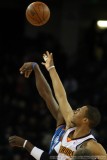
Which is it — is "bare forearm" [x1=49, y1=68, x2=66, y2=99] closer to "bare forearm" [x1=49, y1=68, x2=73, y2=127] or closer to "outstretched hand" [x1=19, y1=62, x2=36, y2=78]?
"bare forearm" [x1=49, y1=68, x2=73, y2=127]

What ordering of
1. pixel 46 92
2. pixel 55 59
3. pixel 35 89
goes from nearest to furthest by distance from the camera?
pixel 46 92 < pixel 35 89 < pixel 55 59

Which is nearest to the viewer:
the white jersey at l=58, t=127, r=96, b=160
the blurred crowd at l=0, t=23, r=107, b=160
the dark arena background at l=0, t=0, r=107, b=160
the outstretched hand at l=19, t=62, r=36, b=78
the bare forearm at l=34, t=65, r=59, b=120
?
the white jersey at l=58, t=127, r=96, b=160

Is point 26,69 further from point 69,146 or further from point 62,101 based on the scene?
point 69,146

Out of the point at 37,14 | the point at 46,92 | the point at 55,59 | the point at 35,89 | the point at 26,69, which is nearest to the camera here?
the point at 26,69

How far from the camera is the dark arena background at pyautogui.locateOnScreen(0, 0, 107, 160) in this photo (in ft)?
37.7

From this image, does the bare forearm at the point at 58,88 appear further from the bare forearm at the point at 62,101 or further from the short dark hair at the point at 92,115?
the short dark hair at the point at 92,115

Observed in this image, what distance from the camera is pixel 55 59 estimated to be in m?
13.7

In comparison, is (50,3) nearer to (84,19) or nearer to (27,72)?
(84,19)

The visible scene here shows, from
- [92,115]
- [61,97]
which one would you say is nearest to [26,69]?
[61,97]

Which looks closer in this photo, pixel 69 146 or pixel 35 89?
pixel 69 146

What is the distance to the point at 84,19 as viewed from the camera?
611 inches

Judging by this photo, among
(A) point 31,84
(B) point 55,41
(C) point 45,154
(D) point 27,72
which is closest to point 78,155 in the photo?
(C) point 45,154

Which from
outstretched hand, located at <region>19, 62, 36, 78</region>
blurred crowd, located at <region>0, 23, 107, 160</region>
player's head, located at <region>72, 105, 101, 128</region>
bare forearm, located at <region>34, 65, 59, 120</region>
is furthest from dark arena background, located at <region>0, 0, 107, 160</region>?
player's head, located at <region>72, 105, 101, 128</region>

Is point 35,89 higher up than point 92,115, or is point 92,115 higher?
point 92,115
